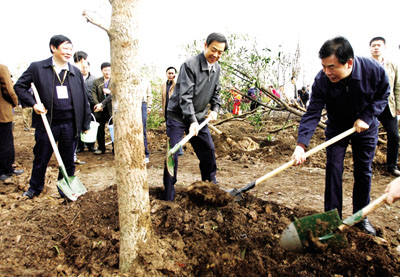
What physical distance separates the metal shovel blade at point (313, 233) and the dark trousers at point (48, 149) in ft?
8.89

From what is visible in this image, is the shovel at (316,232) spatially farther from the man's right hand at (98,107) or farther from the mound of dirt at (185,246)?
the man's right hand at (98,107)

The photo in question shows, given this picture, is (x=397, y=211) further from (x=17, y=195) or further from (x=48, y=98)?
(x=17, y=195)

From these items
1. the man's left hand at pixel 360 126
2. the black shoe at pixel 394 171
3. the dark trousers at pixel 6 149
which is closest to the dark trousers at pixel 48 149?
the dark trousers at pixel 6 149

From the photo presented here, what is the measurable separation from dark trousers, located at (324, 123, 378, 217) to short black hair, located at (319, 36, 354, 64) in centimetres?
77

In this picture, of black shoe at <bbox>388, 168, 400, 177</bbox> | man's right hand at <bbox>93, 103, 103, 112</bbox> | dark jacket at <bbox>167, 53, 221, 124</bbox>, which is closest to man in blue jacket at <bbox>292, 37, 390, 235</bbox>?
dark jacket at <bbox>167, 53, 221, 124</bbox>

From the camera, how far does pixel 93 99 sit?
570cm

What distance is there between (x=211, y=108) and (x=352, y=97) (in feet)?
5.22

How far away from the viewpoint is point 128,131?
69.5 inches

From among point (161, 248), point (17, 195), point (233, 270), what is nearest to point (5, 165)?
point (17, 195)

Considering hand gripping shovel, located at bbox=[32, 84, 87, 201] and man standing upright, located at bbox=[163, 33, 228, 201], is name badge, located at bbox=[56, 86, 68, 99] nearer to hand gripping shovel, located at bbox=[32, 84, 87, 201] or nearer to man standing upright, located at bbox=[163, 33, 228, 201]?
hand gripping shovel, located at bbox=[32, 84, 87, 201]

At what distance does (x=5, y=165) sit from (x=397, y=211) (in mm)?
5527

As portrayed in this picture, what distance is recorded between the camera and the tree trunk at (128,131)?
1694 mm

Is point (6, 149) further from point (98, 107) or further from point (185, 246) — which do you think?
point (185, 246)

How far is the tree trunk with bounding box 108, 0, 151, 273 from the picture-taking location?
169 centimetres
